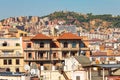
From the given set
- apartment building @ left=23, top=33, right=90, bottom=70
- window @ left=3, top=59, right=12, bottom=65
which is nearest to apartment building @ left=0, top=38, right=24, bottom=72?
window @ left=3, top=59, right=12, bottom=65

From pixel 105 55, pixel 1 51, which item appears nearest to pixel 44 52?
pixel 1 51

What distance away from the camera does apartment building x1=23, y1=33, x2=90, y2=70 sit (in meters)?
83.4

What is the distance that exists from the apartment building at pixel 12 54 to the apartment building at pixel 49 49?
87 centimetres

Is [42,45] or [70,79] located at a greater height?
[42,45]

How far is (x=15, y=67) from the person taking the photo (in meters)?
82.8

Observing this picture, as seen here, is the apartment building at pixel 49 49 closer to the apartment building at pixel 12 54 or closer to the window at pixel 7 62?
the apartment building at pixel 12 54

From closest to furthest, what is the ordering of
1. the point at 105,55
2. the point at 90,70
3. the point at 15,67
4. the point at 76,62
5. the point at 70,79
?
the point at 90,70, the point at 70,79, the point at 76,62, the point at 15,67, the point at 105,55

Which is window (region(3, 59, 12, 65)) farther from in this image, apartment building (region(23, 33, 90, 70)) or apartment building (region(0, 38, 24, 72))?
apartment building (region(23, 33, 90, 70))

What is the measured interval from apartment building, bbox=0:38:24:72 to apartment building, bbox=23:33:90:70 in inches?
34.2

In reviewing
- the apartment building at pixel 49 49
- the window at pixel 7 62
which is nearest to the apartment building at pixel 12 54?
the window at pixel 7 62

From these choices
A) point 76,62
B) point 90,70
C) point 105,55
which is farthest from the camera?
point 105,55

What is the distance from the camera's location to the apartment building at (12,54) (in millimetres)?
82938

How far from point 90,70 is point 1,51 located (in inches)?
1612

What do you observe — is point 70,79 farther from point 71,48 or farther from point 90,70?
point 71,48
